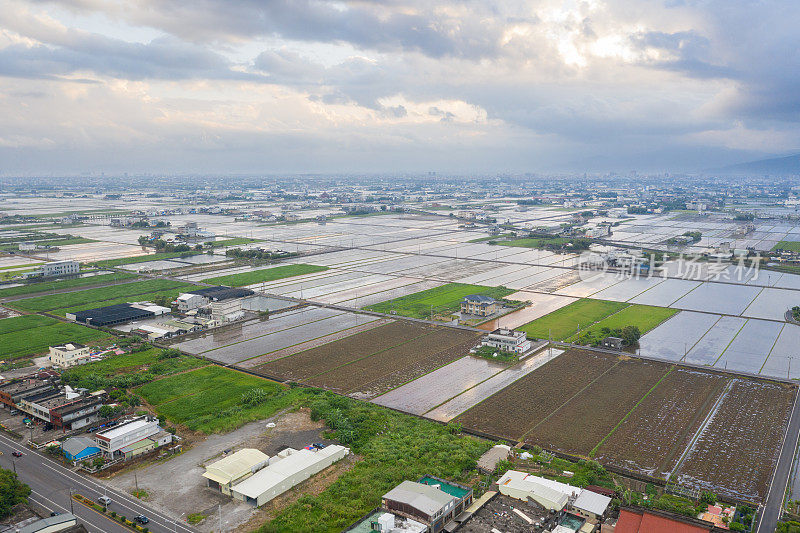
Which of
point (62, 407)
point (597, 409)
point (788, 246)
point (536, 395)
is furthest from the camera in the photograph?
point (788, 246)

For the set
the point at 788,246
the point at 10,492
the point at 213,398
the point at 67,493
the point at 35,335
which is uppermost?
the point at 788,246

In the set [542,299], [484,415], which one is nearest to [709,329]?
[542,299]

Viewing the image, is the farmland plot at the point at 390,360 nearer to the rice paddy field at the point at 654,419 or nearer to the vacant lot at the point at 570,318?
the vacant lot at the point at 570,318

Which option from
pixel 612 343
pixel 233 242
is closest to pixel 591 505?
pixel 612 343

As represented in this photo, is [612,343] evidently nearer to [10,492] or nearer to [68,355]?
[10,492]

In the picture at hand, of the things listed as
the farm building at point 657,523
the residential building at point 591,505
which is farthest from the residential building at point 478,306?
the farm building at point 657,523

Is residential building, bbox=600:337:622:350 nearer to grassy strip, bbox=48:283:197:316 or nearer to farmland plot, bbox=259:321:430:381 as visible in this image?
farmland plot, bbox=259:321:430:381

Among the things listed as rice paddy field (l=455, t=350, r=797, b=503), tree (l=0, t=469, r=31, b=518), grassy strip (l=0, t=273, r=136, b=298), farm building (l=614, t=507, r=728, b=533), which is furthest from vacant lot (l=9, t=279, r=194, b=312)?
farm building (l=614, t=507, r=728, b=533)

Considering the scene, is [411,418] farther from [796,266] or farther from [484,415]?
[796,266]
